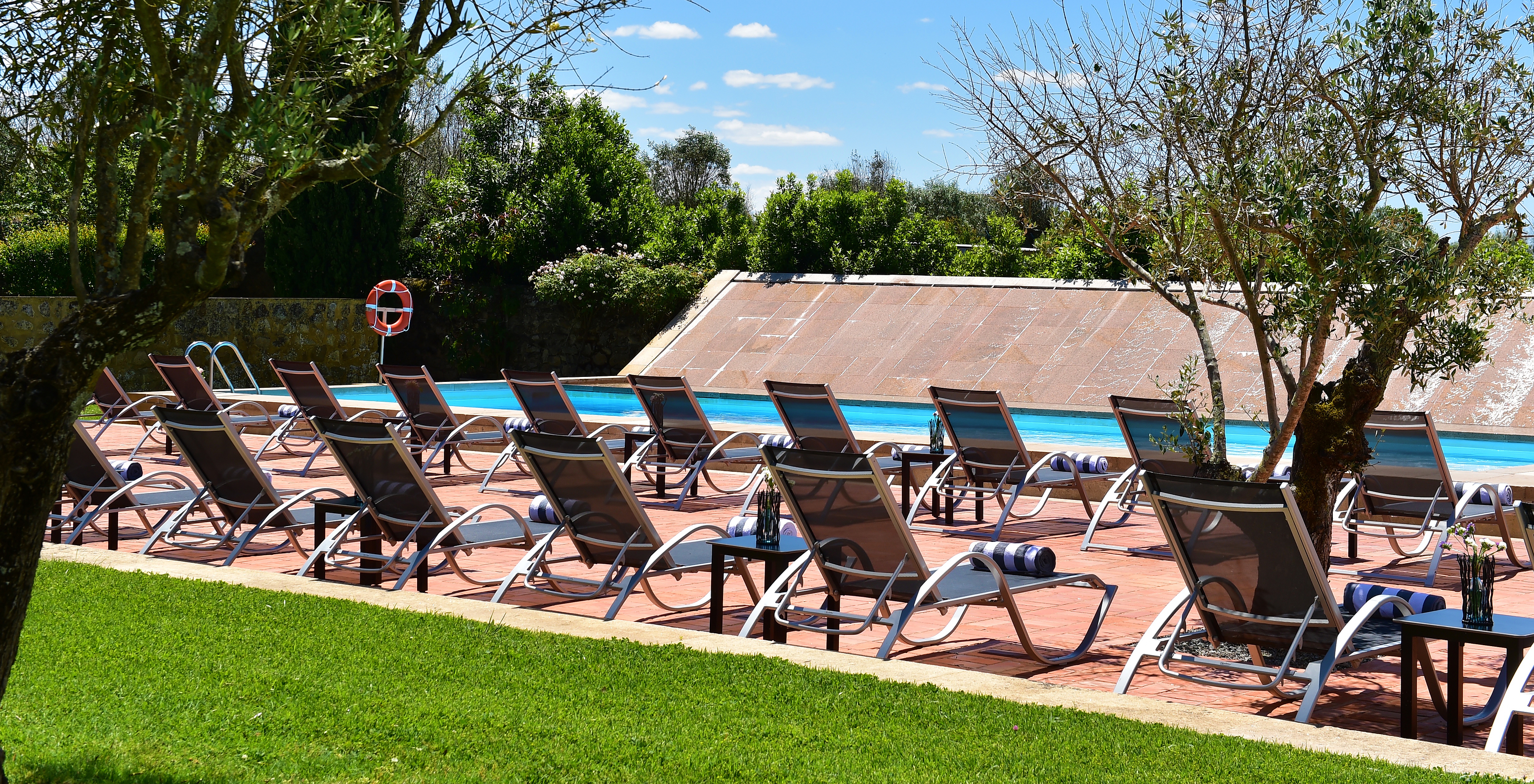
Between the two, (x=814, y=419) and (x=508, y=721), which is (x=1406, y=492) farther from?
(x=508, y=721)

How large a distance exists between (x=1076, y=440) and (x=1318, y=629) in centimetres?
1194

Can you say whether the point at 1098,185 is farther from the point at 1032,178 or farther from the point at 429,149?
the point at 429,149

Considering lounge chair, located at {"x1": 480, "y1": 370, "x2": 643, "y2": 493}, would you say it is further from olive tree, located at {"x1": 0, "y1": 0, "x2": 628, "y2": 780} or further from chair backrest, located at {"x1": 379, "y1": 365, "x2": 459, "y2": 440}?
olive tree, located at {"x1": 0, "y1": 0, "x2": 628, "y2": 780}

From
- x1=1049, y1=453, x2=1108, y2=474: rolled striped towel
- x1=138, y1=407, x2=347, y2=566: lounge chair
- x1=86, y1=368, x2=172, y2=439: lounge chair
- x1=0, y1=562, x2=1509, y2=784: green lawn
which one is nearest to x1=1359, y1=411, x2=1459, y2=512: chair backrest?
x1=1049, y1=453, x2=1108, y2=474: rolled striped towel

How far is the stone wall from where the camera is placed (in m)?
20.6

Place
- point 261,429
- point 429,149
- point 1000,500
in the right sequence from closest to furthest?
point 1000,500, point 261,429, point 429,149

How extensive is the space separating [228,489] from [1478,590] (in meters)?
5.48

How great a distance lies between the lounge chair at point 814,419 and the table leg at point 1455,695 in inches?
209

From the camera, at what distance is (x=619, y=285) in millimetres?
24047

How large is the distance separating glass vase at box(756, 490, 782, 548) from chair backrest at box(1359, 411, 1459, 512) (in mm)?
3562

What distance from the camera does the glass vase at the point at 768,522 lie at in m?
5.51

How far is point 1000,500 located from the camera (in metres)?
9.33

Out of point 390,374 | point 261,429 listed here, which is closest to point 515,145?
point 261,429

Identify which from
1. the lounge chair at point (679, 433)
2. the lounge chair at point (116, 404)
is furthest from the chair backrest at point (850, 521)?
the lounge chair at point (116, 404)
